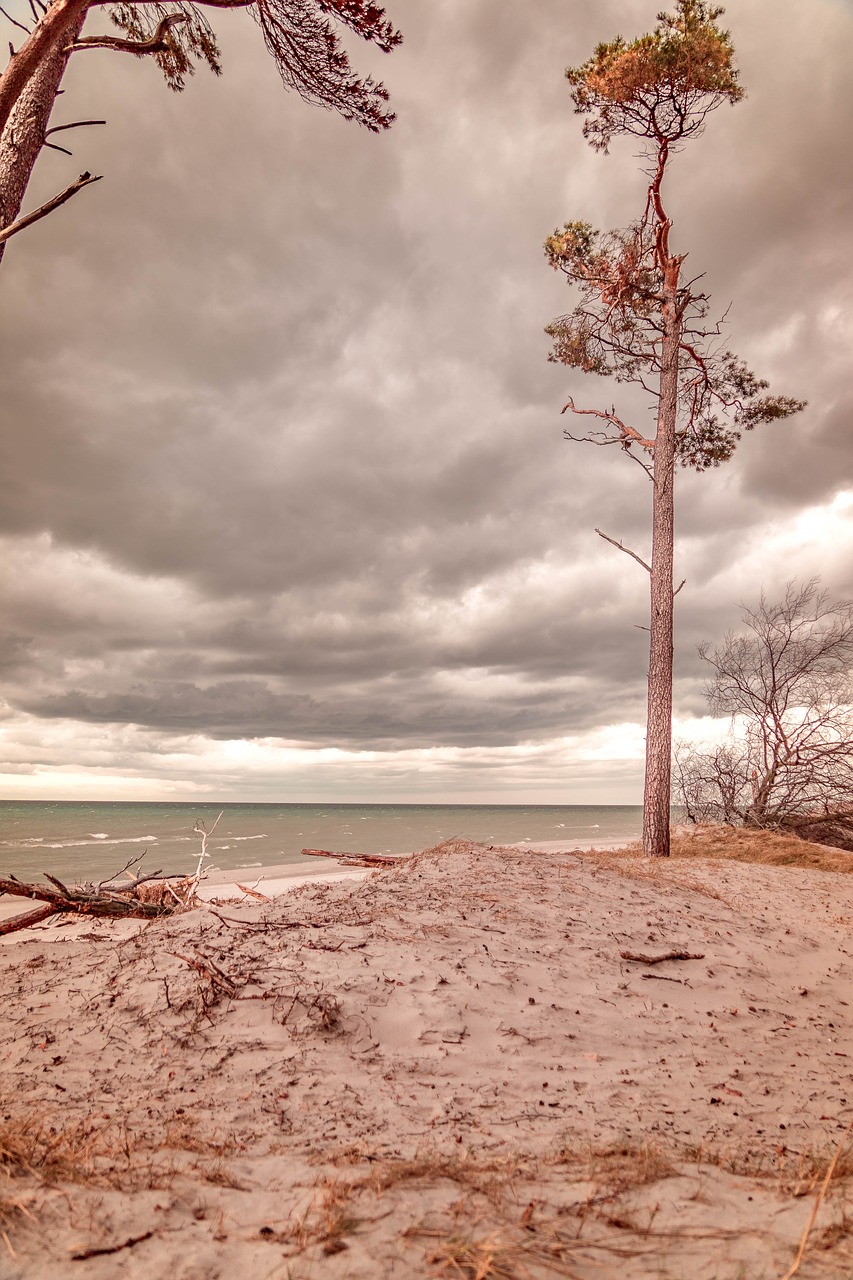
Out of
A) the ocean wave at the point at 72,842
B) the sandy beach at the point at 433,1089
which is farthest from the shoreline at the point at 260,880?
the ocean wave at the point at 72,842

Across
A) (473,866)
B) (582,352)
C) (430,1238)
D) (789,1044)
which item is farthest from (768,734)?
(430,1238)

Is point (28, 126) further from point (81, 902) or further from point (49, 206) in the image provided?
point (81, 902)

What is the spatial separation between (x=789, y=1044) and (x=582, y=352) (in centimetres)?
1325

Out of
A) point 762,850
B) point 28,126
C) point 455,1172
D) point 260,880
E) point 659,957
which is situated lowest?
point 260,880

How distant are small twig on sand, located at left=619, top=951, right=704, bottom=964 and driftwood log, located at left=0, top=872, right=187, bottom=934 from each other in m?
4.75

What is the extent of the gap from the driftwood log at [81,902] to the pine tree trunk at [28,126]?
5230 mm

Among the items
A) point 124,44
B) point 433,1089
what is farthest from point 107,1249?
point 124,44

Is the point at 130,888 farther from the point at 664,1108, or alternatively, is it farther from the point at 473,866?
the point at 664,1108

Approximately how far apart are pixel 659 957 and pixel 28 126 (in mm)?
7941

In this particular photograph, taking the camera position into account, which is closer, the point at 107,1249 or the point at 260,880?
the point at 107,1249

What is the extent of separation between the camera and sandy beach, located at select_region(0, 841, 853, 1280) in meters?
1.54

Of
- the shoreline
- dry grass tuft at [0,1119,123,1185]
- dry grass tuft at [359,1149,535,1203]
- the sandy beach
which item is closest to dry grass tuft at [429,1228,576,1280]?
the sandy beach

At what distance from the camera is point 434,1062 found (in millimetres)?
3203

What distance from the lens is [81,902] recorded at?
241 inches
